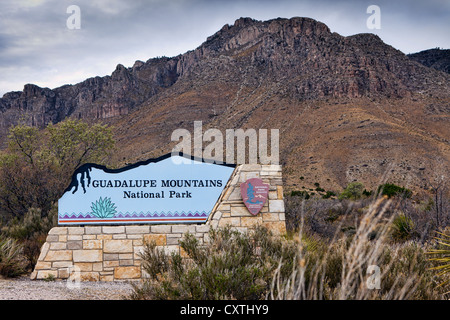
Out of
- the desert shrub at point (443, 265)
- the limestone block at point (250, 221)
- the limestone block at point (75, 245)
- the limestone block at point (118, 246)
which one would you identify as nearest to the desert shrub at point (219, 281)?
the desert shrub at point (443, 265)

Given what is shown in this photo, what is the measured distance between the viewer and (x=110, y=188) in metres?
8.23

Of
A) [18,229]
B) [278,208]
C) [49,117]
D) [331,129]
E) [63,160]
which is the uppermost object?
[49,117]

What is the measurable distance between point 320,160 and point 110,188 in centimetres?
3941

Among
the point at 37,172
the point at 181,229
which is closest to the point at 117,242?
the point at 181,229

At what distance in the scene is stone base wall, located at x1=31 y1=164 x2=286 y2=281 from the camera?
7.80 metres

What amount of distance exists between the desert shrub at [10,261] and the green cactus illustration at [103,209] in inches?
71.3

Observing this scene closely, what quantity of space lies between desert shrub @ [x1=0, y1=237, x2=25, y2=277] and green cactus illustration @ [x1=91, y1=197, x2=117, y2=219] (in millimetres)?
1811

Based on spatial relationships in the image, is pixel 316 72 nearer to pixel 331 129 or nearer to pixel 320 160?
pixel 331 129

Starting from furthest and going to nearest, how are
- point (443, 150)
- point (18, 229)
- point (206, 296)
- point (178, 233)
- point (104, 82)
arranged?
1. point (104, 82)
2. point (443, 150)
3. point (18, 229)
4. point (178, 233)
5. point (206, 296)

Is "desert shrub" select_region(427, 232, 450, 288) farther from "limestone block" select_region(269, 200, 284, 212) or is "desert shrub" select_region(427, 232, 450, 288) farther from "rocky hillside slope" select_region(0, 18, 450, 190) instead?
"rocky hillside slope" select_region(0, 18, 450, 190)

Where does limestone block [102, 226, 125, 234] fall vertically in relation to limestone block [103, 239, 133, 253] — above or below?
above
